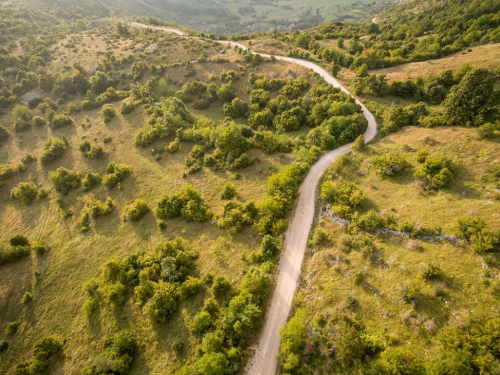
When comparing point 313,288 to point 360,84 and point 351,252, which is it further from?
point 360,84

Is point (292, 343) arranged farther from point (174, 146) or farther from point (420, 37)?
point (420, 37)

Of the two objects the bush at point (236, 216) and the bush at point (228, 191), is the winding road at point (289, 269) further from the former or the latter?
the bush at point (228, 191)

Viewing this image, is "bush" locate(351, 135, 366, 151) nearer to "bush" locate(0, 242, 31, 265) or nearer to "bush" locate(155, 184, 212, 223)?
"bush" locate(155, 184, 212, 223)

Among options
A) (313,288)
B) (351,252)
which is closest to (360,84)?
(351,252)

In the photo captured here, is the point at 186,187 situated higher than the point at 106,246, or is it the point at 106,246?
the point at 186,187

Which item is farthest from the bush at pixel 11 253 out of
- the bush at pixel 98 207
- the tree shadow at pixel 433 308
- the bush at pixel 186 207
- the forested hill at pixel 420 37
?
the forested hill at pixel 420 37

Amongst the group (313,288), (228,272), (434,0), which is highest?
(434,0)
